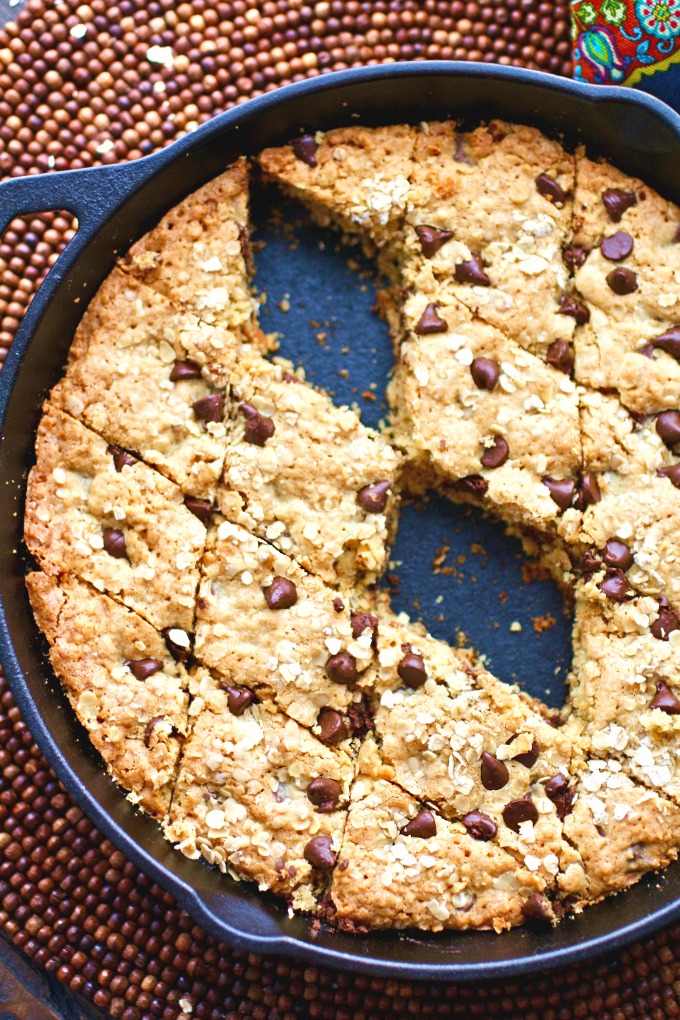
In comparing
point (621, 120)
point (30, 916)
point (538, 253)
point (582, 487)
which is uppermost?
point (621, 120)

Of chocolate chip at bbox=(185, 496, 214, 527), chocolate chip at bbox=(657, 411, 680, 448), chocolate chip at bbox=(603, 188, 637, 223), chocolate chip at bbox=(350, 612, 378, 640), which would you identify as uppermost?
chocolate chip at bbox=(603, 188, 637, 223)

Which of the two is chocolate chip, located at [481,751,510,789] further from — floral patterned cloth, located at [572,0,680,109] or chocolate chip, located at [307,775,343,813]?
floral patterned cloth, located at [572,0,680,109]

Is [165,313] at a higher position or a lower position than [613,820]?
higher

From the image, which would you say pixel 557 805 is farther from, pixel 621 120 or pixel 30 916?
pixel 621 120

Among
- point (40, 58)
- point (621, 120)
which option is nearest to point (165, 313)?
point (40, 58)

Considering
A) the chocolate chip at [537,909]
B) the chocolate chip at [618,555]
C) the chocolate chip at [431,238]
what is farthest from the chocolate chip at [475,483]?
the chocolate chip at [537,909]

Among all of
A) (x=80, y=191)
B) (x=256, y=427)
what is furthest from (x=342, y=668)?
(x=80, y=191)

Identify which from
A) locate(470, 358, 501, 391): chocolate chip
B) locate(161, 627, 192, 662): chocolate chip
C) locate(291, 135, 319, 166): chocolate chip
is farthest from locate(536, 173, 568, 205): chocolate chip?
locate(161, 627, 192, 662): chocolate chip
